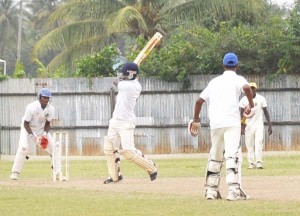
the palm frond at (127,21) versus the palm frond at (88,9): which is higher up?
the palm frond at (88,9)

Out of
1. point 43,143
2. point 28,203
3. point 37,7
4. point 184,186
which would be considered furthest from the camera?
point 37,7

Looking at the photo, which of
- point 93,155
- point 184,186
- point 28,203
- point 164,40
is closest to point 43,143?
point 184,186

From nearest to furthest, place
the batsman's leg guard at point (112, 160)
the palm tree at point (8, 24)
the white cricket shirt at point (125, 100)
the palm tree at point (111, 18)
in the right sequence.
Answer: the white cricket shirt at point (125, 100)
the batsman's leg guard at point (112, 160)
the palm tree at point (111, 18)
the palm tree at point (8, 24)

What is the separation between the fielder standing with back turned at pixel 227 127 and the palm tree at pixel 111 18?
22746mm

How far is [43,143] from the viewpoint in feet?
68.0

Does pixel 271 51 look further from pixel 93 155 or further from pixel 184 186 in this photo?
pixel 184 186

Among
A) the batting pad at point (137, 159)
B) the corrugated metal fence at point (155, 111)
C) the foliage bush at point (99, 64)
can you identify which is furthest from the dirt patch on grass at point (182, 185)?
the foliage bush at point (99, 64)

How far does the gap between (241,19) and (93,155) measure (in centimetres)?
1024

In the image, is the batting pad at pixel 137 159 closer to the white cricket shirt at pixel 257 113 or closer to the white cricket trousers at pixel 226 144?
the white cricket trousers at pixel 226 144

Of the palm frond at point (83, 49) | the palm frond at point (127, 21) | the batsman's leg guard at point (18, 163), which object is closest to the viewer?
the batsman's leg guard at point (18, 163)

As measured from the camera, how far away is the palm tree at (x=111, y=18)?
126 feet

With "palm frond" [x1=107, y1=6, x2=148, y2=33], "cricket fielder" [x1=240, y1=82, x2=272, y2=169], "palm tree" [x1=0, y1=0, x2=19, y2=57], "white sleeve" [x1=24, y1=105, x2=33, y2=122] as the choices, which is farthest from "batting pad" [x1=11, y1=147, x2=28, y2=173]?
"palm tree" [x1=0, y1=0, x2=19, y2=57]

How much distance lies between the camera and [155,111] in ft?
106

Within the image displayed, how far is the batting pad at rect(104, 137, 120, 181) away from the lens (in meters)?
19.0
